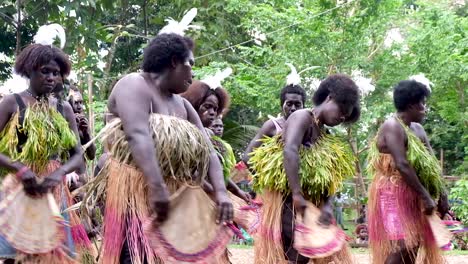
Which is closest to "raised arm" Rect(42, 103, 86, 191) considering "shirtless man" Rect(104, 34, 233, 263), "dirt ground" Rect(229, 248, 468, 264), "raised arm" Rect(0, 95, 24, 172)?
"raised arm" Rect(0, 95, 24, 172)

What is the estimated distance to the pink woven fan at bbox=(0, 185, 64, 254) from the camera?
4.34 metres

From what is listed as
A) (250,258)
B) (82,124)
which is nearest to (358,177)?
(250,258)

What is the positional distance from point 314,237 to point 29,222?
169cm

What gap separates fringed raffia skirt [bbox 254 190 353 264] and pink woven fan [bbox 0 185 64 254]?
1555 millimetres

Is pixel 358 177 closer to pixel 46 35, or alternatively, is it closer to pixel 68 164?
pixel 46 35

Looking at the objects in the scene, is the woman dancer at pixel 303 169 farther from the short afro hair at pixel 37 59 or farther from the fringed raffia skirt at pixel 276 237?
the short afro hair at pixel 37 59

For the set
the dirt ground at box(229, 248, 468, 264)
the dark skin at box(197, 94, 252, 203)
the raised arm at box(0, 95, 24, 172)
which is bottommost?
the dirt ground at box(229, 248, 468, 264)

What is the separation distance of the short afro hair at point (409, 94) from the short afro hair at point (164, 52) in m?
2.43

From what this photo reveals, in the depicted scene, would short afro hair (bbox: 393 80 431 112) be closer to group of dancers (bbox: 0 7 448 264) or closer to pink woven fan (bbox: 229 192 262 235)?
group of dancers (bbox: 0 7 448 264)

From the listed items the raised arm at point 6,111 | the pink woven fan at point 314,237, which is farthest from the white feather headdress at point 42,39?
the pink woven fan at point 314,237

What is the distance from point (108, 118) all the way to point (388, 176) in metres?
2.52

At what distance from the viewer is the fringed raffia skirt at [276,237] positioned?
5391mm

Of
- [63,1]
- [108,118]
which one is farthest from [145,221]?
[63,1]

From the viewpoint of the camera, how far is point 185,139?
3662 mm
